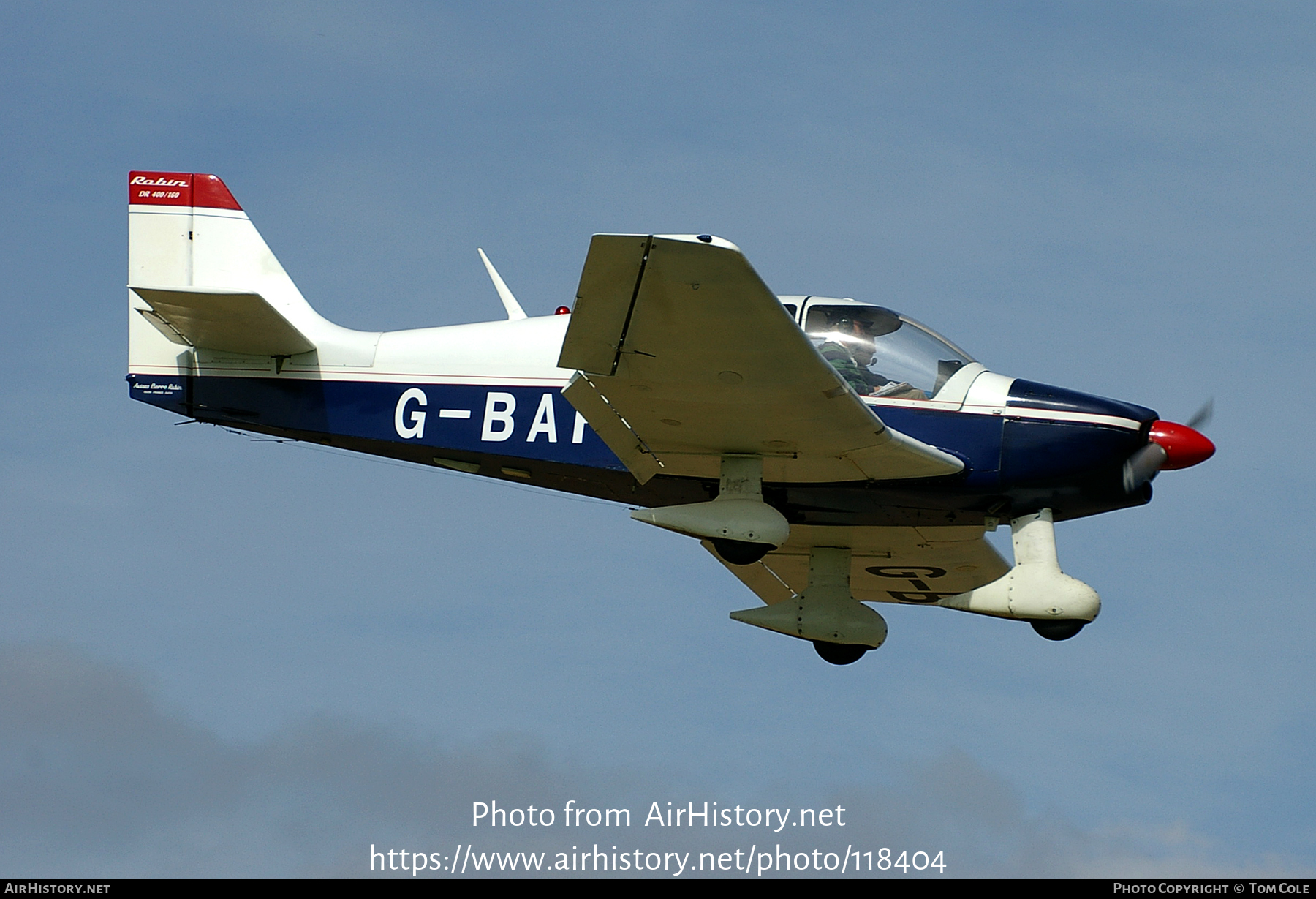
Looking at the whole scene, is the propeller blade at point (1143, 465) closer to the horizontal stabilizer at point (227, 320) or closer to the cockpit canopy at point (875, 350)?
the cockpit canopy at point (875, 350)

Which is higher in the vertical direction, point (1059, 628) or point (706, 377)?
point (706, 377)

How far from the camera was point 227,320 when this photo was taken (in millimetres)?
13984

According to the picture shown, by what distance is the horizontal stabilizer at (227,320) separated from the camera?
13562mm

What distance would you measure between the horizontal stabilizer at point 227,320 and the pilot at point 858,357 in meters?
4.70

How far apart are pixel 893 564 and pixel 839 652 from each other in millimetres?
1062

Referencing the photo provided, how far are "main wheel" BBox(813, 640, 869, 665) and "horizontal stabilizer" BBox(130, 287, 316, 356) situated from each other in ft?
17.3

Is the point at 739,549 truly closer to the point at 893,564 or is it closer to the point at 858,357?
the point at 858,357

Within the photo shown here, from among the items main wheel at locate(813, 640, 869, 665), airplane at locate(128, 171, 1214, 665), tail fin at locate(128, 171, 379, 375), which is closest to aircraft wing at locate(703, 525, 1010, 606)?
airplane at locate(128, 171, 1214, 665)

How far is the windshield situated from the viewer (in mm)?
12633

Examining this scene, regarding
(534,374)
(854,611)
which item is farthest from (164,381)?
(854,611)

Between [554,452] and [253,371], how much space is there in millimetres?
2942

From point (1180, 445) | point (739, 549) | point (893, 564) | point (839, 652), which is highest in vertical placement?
point (1180, 445)

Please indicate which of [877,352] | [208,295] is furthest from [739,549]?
[208,295]

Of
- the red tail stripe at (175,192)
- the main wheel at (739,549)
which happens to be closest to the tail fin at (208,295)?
the red tail stripe at (175,192)
